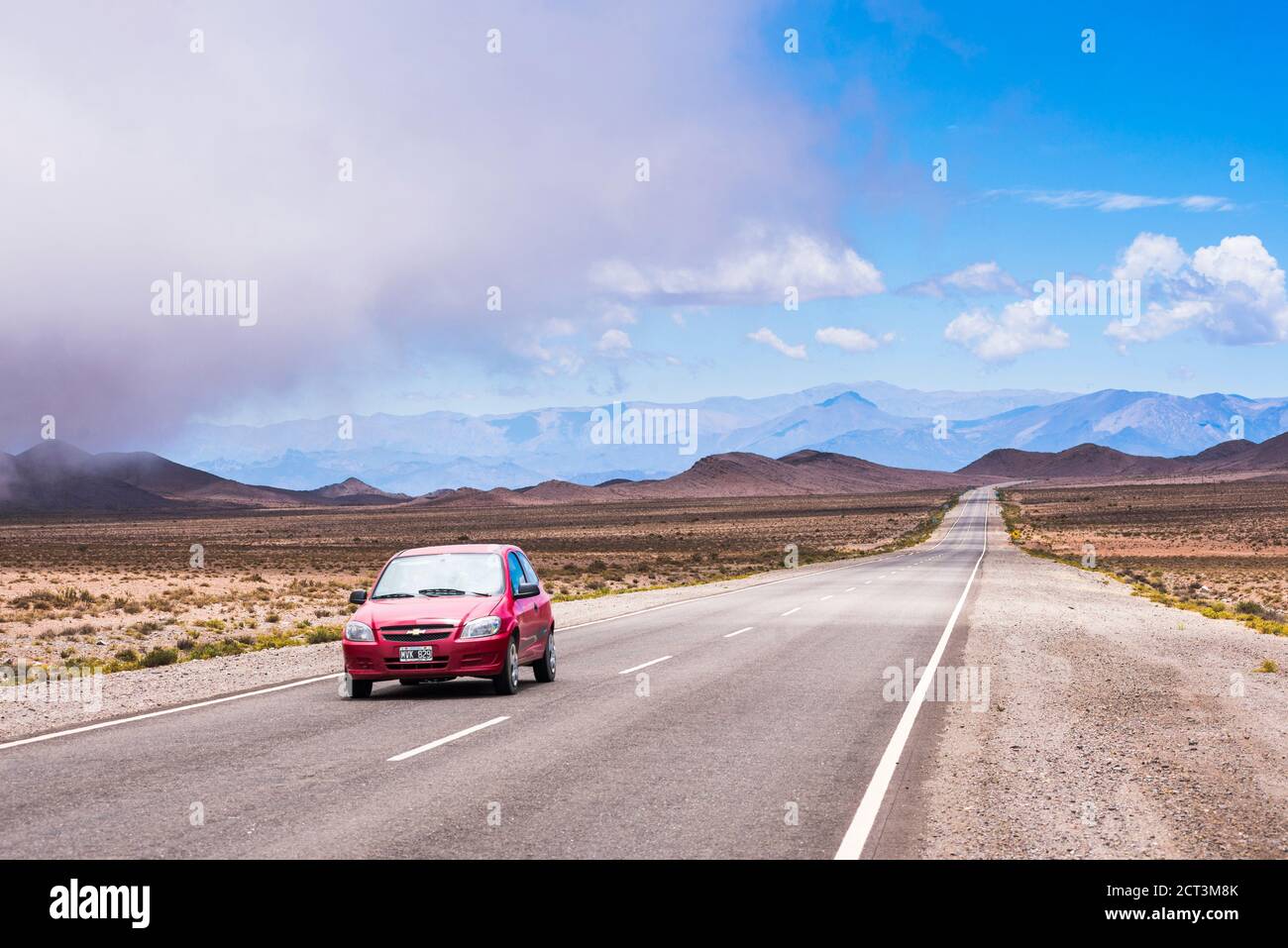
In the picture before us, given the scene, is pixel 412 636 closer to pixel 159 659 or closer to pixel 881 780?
pixel 881 780

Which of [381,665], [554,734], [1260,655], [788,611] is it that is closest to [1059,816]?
[554,734]

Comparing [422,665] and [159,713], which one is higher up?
[422,665]

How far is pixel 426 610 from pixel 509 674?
1.23 metres

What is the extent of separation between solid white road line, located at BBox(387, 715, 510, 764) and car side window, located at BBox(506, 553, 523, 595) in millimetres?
2609

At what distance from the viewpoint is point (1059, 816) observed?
7883 mm

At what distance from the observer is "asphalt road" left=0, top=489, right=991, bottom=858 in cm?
721

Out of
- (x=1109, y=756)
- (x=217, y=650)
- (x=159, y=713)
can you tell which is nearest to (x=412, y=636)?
(x=159, y=713)

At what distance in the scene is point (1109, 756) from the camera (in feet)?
33.2

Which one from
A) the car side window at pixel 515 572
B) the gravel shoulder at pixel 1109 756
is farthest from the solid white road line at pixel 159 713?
the gravel shoulder at pixel 1109 756

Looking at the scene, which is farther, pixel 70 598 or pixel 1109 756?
pixel 70 598

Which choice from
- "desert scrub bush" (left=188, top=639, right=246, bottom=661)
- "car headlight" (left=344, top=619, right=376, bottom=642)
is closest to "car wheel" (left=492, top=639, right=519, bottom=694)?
"car headlight" (left=344, top=619, right=376, bottom=642)
